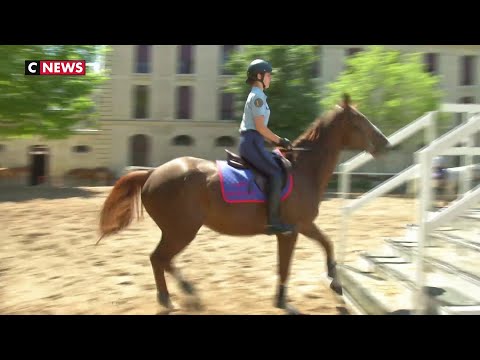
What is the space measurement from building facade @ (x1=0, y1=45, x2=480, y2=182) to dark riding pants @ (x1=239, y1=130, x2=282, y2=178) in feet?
75.3

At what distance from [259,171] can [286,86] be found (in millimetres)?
18391

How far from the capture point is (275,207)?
4.97 metres

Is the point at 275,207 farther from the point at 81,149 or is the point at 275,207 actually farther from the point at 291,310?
the point at 81,149

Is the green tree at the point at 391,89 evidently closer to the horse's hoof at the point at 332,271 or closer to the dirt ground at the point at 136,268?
the dirt ground at the point at 136,268

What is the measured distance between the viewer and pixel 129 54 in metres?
28.8

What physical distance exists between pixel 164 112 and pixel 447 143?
26.1m

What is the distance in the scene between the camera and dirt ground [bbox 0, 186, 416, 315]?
516 cm

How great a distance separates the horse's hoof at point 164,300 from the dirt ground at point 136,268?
0.38 ft

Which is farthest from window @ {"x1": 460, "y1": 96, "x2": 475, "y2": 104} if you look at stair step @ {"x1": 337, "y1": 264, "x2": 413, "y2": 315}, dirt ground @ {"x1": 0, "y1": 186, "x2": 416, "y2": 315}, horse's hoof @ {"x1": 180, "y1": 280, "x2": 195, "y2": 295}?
horse's hoof @ {"x1": 180, "y1": 280, "x2": 195, "y2": 295}

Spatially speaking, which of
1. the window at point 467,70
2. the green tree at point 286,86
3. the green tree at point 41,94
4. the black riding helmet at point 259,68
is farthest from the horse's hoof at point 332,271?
the window at point 467,70

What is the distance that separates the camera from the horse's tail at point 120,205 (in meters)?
5.38

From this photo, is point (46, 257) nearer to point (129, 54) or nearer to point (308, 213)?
point (308, 213)

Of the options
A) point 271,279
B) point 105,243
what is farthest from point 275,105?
point 271,279

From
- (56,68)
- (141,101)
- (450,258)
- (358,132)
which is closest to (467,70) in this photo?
(141,101)
